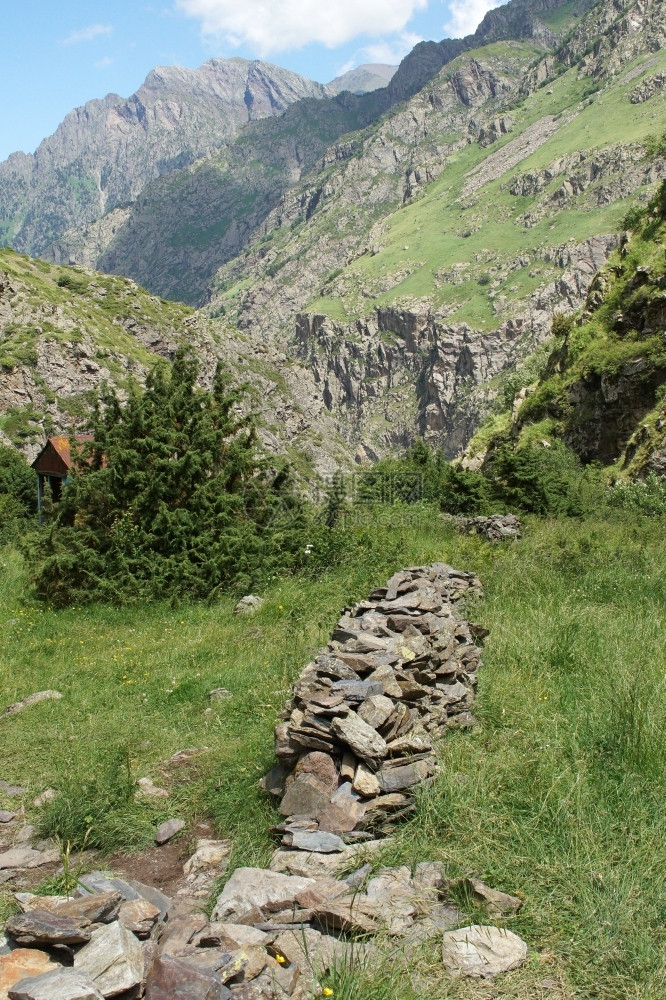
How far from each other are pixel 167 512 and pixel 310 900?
9154 millimetres

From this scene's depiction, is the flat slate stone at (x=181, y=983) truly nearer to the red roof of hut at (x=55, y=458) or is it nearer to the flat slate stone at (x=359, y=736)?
the flat slate stone at (x=359, y=736)

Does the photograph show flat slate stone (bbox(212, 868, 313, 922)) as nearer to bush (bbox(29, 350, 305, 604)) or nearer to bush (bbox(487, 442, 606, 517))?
bush (bbox(29, 350, 305, 604))

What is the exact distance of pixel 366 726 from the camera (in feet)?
15.4

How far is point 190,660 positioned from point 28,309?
7088 cm

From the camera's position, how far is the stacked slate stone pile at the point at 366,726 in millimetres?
4336

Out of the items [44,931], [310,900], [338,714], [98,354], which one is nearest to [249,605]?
[338,714]

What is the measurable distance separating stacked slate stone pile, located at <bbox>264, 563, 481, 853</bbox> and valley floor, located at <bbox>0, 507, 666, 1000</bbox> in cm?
21

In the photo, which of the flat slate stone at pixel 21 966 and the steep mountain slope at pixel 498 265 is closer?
the flat slate stone at pixel 21 966

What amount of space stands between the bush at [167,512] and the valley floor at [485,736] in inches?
34.1

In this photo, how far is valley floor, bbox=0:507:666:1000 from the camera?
11.0ft

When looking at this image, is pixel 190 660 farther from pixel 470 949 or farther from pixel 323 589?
pixel 470 949

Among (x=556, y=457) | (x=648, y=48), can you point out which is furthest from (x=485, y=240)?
(x=556, y=457)

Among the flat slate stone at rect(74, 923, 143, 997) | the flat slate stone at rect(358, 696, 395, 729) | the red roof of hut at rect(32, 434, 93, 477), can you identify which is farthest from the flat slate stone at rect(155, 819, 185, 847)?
the red roof of hut at rect(32, 434, 93, 477)

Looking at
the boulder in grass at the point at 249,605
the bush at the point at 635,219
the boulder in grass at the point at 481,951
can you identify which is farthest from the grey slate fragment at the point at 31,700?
the bush at the point at 635,219
